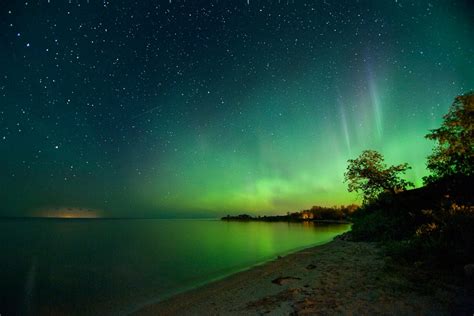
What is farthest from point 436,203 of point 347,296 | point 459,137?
point 347,296

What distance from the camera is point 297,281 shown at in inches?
406

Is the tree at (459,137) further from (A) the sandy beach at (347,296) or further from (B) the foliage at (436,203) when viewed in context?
(A) the sandy beach at (347,296)

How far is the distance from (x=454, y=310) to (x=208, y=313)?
678cm

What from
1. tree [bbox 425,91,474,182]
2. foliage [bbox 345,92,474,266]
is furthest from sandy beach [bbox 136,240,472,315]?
tree [bbox 425,91,474,182]

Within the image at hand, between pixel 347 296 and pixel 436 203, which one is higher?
pixel 436 203

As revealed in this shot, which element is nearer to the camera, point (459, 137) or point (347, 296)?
point (347, 296)

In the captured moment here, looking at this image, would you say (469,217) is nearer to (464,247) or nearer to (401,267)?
(464,247)

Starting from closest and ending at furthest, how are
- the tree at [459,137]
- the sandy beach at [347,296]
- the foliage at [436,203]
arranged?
the sandy beach at [347,296] → the foliage at [436,203] → the tree at [459,137]

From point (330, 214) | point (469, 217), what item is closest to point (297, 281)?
point (469, 217)

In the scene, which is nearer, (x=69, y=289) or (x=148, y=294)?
(x=148, y=294)

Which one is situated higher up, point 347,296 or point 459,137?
point 459,137

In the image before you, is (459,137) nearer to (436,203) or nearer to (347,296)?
(436,203)

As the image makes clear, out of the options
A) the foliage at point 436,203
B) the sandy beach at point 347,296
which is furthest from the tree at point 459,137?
the sandy beach at point 347,296

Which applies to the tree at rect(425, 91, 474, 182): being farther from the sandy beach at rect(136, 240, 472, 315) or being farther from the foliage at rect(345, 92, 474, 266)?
the sandy beach at rect(136, 240, 472, 315)
